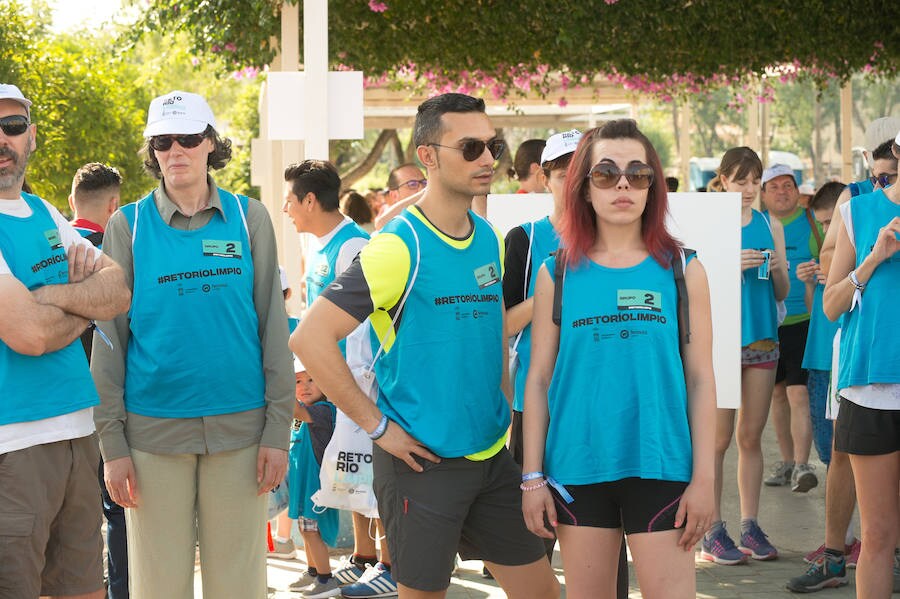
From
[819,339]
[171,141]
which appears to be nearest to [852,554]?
[819,339]

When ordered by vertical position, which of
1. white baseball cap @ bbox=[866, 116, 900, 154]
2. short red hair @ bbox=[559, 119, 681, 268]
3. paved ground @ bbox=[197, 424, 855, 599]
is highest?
white baseball cap @ bbox=[866, 116, 900, 154]

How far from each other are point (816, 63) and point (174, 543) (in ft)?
30.0

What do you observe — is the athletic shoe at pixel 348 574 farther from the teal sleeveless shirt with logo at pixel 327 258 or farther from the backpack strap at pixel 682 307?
the backpack strap at pixel 682 307

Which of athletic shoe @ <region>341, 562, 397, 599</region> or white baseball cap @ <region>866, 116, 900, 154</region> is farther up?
white baseball cap @ <region>866, 116, 900, 154</region>

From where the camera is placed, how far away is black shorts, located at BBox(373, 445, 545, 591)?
3807mm

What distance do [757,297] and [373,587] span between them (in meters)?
2.63

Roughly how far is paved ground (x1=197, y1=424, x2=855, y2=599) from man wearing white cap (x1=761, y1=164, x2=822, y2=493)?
1.21 feet

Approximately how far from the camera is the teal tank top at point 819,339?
734 centimetres

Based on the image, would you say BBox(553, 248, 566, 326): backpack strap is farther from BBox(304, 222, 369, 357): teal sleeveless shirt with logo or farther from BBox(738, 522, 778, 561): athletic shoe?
BBox(738, 522, 778, 561): athletic shoe

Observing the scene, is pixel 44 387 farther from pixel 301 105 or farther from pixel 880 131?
pixel 880 131

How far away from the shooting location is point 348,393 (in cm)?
372

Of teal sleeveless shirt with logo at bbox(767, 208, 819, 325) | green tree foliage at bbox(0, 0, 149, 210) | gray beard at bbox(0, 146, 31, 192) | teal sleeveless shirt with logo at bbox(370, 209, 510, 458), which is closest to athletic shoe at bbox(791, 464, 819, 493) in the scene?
teal sleeveless shirt with logo at bbox(767, 208, 819, 325)

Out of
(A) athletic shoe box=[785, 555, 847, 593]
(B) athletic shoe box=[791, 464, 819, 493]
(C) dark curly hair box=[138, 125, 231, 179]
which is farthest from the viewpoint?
(B) athletic shoe box=[791, 464, 819, 493]

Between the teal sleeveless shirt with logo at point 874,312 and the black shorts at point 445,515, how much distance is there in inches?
62.8
